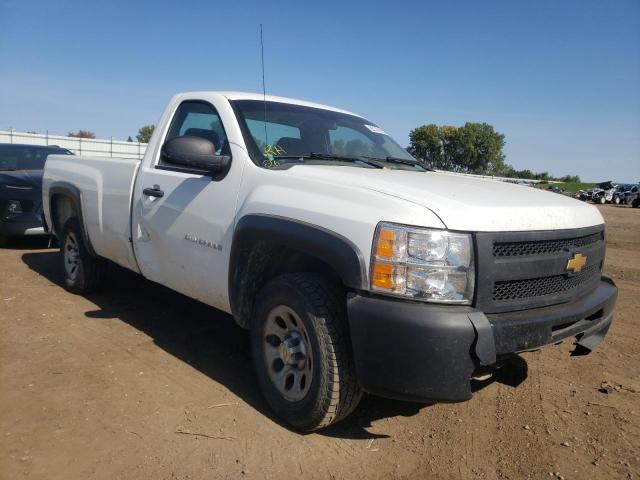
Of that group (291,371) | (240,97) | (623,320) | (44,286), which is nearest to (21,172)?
(44,286)

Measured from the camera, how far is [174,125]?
13.9ft

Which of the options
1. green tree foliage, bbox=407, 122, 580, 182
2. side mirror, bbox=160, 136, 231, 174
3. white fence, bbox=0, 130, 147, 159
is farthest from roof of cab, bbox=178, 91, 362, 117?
green tree foliage, bbox=407, 122, 580, 182

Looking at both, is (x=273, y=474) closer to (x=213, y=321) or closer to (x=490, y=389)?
(x=490, y=389)

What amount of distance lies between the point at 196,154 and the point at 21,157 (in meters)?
7.76

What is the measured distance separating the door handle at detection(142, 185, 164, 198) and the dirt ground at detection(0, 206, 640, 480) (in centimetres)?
122

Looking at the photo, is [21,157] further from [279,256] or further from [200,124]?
[279,256]

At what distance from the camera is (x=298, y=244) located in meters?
2.75

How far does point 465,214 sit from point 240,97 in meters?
2.15

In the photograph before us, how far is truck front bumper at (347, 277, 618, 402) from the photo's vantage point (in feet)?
7.55

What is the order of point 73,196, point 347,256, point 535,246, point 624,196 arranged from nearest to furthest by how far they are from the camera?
point 347,256 → point 535,246 → point 73,196 → point 624,196

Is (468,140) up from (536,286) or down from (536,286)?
up

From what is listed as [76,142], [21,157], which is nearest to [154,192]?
[21,157]

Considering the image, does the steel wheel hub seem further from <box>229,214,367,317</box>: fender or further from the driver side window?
the driver side window

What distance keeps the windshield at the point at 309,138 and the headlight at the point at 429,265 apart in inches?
45.7
